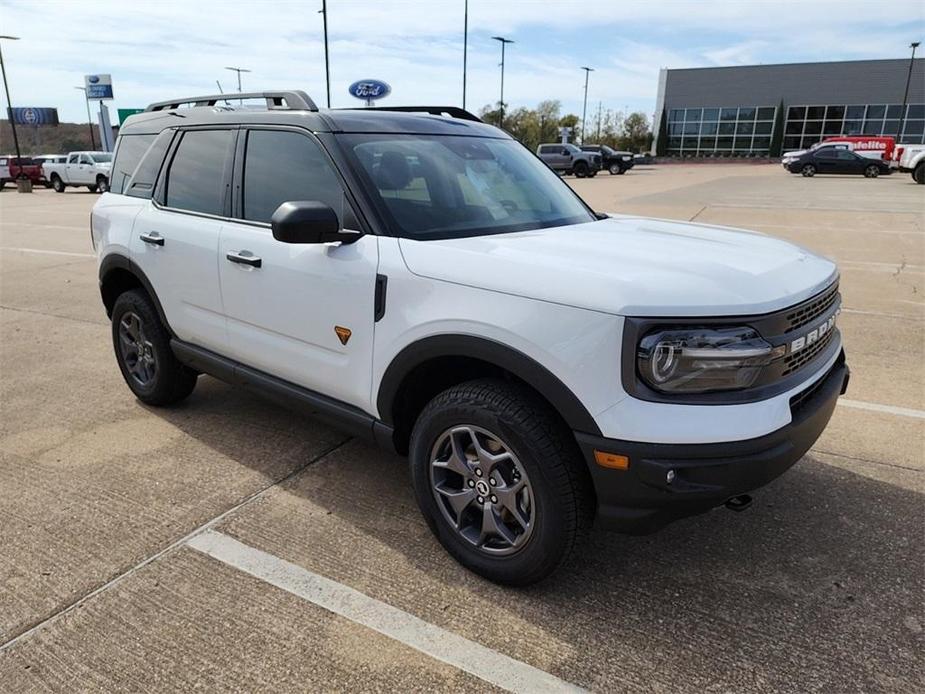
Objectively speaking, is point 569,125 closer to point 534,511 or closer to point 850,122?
point 850,122

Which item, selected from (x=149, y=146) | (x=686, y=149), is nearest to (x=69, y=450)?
(x=149, y=146)

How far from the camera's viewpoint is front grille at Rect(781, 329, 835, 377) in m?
2.32

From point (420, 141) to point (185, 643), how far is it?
7.79 ft

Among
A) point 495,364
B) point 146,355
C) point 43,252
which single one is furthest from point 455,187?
point 43,252

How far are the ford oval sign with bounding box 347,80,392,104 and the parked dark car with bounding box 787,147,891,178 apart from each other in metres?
23.2

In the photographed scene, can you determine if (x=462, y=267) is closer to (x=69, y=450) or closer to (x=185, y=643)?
(x=185, y=643)

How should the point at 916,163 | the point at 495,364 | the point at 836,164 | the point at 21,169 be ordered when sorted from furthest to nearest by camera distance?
the point at 836,164 → the point at 21,169 → the point at 916,163 → the point at 495,364

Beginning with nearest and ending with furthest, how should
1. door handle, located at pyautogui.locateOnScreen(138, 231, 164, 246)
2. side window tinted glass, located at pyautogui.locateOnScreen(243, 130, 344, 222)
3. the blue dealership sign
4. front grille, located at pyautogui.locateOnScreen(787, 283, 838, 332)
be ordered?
front grille, located at pyautogui.locateOnScreen(787, 283, 838, 332), side window tinted glass, located at pyautogui.locateOnScreen(243, 130, 344, 222), door handle, located at pyautogui.locateOnScreen(138, 231, 164, 246), the blue dealership sign

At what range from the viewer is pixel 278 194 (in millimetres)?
3268

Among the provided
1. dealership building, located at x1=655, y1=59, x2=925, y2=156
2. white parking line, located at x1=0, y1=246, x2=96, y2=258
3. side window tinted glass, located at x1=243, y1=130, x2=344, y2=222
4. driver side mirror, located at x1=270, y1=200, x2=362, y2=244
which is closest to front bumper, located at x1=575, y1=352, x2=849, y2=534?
driver side mirror, located at x1=270, y1=200, x2=362, y2=244

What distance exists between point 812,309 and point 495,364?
120 centimetres

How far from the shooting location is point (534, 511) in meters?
2.42

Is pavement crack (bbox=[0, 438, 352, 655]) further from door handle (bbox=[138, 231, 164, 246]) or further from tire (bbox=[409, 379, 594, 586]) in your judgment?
door handle (bbox=[138, 231, 164, 246])

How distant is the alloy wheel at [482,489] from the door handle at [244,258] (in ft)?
4.24
